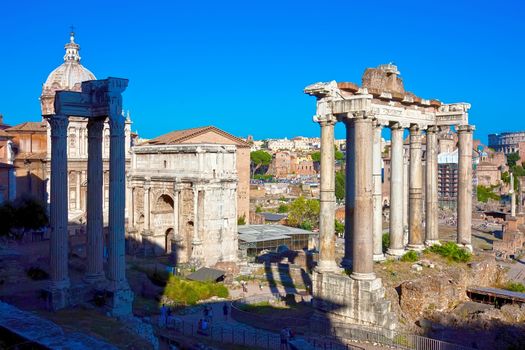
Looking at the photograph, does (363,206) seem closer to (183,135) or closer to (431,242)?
(431,242)

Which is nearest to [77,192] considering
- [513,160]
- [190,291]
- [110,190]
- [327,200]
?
[190,291]

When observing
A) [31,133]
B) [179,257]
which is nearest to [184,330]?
[179,257]

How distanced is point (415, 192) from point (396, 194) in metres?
1.43

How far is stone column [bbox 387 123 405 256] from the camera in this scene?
19.3 meters

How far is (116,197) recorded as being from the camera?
641 inches

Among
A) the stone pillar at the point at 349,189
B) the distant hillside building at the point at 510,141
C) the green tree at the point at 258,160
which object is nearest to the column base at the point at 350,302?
the stone pillar at the point at 349,189

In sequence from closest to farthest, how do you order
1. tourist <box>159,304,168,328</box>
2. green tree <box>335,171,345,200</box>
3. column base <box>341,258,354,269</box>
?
column base <box>341,258,354,269</box> < tourist <box>159,304,168,328</box> < green tree <box>335,171,345,200</box>

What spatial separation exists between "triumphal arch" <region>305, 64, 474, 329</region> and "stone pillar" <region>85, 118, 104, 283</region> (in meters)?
6.66

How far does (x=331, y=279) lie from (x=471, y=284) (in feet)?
17.2

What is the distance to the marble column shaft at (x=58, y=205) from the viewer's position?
52.7 feet

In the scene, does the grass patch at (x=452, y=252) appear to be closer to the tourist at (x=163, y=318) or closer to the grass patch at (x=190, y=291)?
the tourist at (x=163, y=318)

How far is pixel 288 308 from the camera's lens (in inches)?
721

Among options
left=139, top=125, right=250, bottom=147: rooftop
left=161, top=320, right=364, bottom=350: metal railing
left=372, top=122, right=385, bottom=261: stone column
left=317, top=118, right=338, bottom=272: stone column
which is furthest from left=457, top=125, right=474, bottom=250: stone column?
left=139, top=125, right=250, bottom=147: rooftop

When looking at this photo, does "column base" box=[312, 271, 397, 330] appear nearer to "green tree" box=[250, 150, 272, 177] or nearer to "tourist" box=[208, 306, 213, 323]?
"tourist" box=[208, 306, 213, 323]
